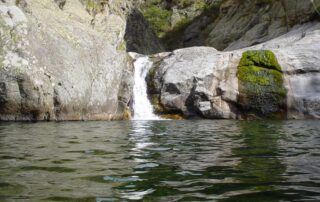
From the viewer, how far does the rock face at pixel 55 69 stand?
21766 millimetres

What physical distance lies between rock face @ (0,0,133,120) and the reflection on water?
33.7 ft

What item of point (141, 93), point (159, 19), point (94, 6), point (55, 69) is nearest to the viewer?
point (55, 69)

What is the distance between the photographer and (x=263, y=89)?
28.2 meters

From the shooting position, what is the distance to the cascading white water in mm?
29141

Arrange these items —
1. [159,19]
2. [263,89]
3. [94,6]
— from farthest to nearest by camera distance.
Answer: [159,19], [94,6], [263,89]

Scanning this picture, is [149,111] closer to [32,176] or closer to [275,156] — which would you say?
[275,156]

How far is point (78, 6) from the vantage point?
32281 mm

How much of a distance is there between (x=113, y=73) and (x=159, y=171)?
20177 mm

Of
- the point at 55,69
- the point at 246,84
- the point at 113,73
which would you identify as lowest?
the point at 246,84

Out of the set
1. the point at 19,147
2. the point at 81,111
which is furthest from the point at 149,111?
the point at 19,147

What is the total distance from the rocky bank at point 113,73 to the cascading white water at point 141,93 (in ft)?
2.01

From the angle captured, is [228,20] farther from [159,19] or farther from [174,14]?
[159,19]

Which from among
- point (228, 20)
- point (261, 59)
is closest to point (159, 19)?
point (228, 20)

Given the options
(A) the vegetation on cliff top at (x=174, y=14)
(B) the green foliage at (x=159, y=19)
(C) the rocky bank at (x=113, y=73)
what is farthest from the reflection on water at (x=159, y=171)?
(B) the green foliage at (x=159, y=19)
